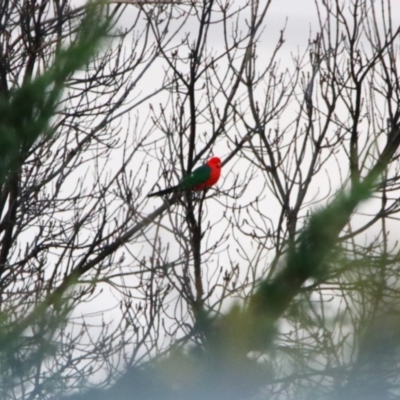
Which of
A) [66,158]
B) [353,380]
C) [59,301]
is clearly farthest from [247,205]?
[353,380]

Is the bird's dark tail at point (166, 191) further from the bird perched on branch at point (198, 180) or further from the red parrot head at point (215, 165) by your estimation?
the red parrot head at point (215, 165)

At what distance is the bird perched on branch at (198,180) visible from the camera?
5273 mm

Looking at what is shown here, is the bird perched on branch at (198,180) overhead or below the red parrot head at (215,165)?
below

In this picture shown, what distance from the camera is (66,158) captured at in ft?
22.2

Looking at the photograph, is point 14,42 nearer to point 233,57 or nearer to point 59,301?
point 233,57

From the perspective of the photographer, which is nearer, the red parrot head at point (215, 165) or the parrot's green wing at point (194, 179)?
the parrot's green wing at point (194, 179)

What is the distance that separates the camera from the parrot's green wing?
17.3ft

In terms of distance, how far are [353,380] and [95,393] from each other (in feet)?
1.32

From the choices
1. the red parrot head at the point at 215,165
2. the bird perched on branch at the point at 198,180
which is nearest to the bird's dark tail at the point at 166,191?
the bird perched on branch at the point at 198,180

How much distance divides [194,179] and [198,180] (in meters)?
0.22

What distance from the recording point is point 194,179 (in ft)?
17.5

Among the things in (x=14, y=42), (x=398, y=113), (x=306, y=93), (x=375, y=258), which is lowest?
(x=375, y=258)

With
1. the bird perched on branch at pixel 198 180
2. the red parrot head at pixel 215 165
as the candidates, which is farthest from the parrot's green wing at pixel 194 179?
the red parrot head at pixel 215 165

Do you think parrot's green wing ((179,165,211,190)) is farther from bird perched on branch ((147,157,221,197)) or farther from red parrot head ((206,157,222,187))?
red parrot head ((206,157,222,187))
